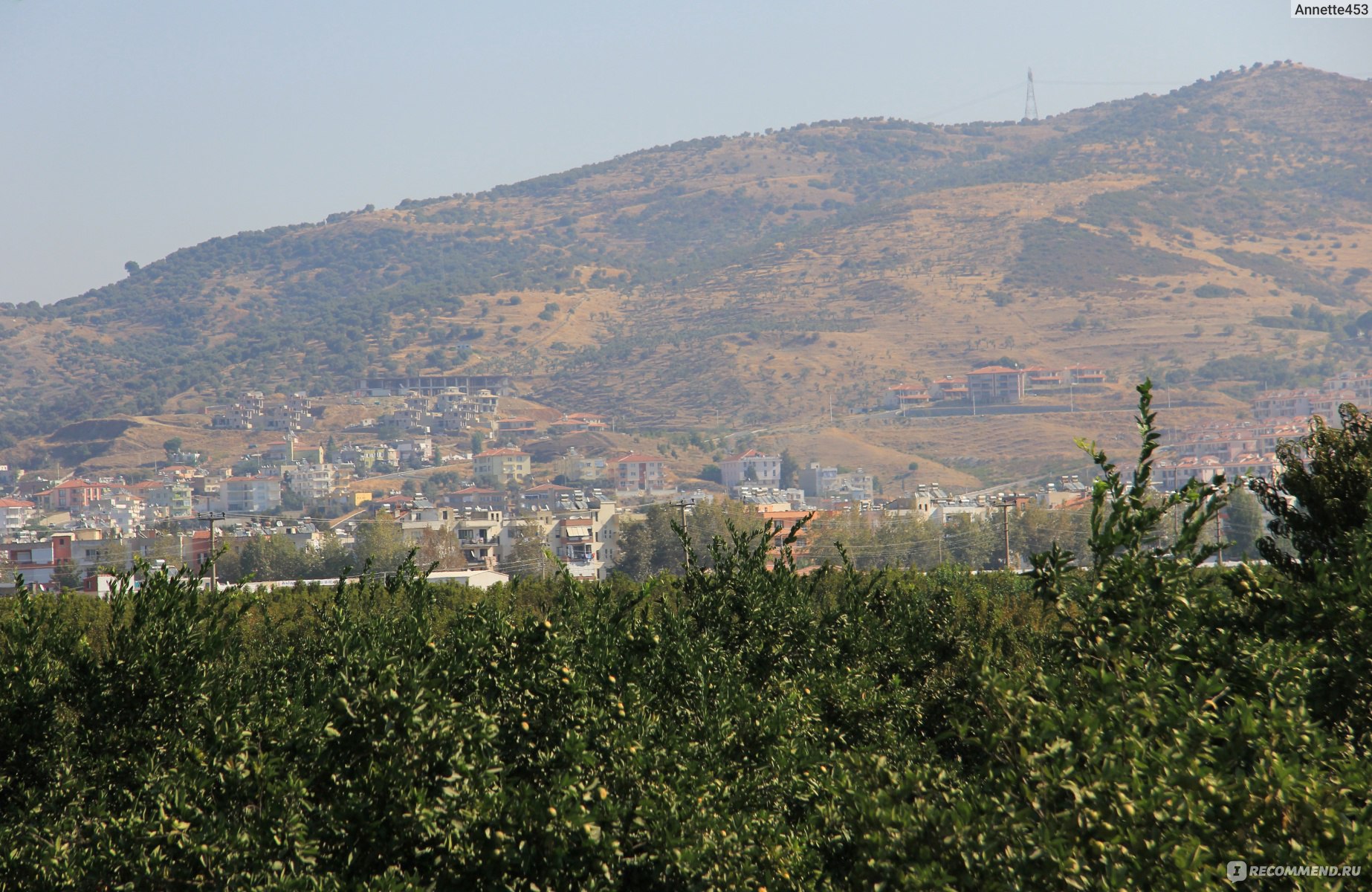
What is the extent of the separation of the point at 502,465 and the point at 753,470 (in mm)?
23307

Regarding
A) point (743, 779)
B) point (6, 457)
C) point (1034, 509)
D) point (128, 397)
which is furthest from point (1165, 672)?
point (128, 397)

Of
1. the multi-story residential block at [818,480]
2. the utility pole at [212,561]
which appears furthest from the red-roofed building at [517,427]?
the utility pole at [212,561]

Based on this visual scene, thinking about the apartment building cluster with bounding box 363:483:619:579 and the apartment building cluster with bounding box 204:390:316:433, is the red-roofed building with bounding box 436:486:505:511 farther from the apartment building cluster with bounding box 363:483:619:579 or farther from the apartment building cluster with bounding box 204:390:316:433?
the apartment building cluster with bounding box 204:390:316:433

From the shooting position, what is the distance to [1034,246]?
536 ft

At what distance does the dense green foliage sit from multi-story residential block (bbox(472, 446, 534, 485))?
113 m

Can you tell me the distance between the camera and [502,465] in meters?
122

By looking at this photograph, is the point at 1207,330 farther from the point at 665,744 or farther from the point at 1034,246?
the point at 665,744

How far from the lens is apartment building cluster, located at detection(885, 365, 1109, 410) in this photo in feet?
414

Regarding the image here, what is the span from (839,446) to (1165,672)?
113522mm

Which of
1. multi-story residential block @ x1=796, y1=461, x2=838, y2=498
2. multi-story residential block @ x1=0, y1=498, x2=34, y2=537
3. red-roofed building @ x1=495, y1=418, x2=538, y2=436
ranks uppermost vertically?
red-roofed building @ x1=495, y1=418, x2=538, y2=436

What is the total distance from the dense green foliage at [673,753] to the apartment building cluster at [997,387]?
4764 inches

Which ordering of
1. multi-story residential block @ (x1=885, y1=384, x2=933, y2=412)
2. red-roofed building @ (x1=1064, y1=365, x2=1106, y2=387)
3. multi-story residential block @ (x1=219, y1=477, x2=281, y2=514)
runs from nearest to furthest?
multi-story residential block @ (x1=219, y1=477, x2=281, y2=514) → red-roofed building @ (x1=1064, y1=365, x2=1106, y2=387) → multi-story residential block @ (x1=885, y1=384, x2=933, y2=412)

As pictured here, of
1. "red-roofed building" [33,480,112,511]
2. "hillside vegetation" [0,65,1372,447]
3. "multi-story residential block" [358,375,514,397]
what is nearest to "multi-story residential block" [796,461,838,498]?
"hillside vegetation" [0,65,1372,447]

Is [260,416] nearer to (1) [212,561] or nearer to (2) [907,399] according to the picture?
(2) [907,399]
